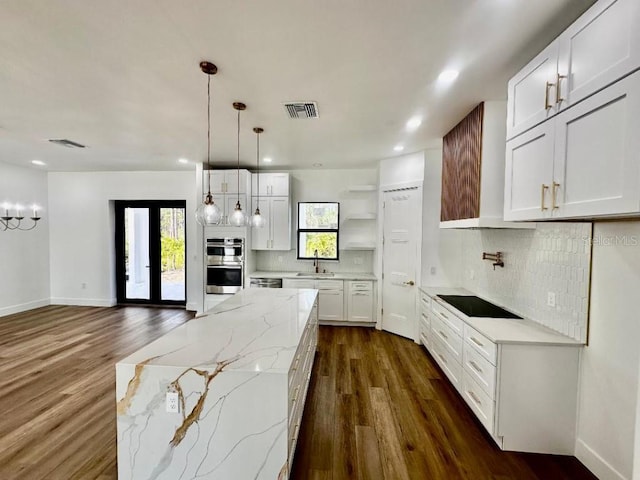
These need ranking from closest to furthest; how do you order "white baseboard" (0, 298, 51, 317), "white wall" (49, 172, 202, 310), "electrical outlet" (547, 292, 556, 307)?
"electrical outlet" (547, 292, 556, 307), "white baseboard" (0, 298, 51, 317), "white wall" (49, 172, 202, 310)

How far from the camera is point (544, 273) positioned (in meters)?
2.41

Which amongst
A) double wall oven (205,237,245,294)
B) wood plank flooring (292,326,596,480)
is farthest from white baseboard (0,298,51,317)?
wood plank flooring (292,326,596,480)

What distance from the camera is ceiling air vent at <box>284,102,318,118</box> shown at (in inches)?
104

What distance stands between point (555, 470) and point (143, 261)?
21.7ft

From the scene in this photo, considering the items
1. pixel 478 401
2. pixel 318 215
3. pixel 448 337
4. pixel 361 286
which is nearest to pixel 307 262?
pixel 318 215

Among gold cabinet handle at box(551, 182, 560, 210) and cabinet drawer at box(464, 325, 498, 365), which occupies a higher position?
gold cabinet handle at box(551, 182, 560, 210)

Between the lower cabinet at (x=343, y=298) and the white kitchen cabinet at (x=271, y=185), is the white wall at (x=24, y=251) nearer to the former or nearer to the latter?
the white kitchen cabinet at (x=271, y=185)

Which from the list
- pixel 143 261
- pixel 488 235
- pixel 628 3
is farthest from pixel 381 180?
pixel 143 261

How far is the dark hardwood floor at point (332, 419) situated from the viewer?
1.95 metres

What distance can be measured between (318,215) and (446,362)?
3.16 meters

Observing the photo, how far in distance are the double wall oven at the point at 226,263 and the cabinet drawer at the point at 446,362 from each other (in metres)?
3.08

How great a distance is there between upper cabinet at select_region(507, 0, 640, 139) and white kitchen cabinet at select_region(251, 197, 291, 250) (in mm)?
3611

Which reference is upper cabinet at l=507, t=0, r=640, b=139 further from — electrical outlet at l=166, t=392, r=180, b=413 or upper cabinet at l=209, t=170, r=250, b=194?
upper cabinet at l=209, t=170, r=250, b=194

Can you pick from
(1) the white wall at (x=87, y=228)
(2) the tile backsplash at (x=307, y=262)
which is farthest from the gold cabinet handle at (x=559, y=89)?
(1) the white wall at (x=87, y=228)
